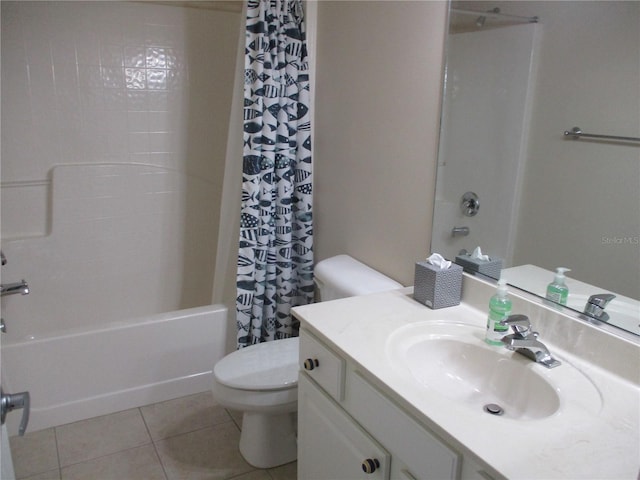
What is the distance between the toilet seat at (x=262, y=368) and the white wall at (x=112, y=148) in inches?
48.2

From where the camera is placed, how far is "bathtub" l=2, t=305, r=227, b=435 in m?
2.08

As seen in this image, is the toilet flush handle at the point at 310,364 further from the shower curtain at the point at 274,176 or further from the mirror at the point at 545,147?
the shower curtain at the point at 274,176

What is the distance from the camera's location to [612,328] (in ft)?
3.99

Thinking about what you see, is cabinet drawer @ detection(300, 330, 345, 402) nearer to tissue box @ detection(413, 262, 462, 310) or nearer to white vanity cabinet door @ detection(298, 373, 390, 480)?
white vanity cabinet door @ detection(298, 373, 390, 480)

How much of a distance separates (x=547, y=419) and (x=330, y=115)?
5.42 ft

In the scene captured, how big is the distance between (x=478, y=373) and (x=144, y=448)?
1.45m

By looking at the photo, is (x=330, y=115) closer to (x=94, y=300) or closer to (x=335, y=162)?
(x=335, y=162)

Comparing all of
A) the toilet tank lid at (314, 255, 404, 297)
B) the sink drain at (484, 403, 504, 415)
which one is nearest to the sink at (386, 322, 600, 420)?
the sink drain at (484, 403, 504, 415)

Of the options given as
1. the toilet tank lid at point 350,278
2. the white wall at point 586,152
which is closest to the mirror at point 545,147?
the white wall at point 586,152

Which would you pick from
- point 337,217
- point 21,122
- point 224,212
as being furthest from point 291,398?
point 21,122

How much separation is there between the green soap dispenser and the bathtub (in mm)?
1527

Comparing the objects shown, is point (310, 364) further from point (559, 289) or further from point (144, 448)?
point (144, 448)

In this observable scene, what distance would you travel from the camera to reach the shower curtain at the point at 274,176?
85.4 inches

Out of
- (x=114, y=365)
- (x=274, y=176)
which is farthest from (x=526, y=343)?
(x=114, y=365)
